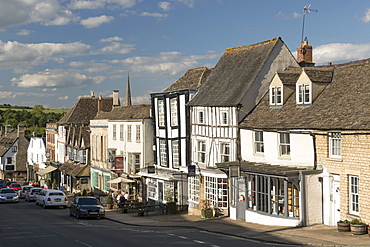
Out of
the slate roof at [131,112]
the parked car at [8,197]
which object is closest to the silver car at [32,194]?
the parked car at [8,197]

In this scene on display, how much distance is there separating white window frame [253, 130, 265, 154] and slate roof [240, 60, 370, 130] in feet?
1.80

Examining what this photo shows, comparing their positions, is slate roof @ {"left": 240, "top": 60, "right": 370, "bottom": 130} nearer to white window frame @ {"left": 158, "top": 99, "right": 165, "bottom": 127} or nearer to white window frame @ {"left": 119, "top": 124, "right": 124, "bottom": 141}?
white window frame @ {"left": 158, "top": 99, "right": 165, "bottom": 127}

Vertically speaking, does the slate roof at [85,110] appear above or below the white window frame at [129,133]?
above

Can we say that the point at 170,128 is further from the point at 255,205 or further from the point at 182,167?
the point at 255,205

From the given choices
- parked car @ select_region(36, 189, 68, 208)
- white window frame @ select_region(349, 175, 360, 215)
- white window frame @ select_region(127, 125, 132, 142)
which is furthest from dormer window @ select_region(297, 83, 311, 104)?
parked car @ select_region(36, 189, 68, 208)

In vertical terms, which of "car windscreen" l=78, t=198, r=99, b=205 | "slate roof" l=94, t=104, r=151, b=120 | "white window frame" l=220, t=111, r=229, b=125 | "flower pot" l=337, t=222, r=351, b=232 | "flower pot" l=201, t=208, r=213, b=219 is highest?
"slate roof" l=94, t=104, r=151, b=120

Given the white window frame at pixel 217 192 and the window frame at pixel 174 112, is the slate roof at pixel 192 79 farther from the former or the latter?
the white window frame at pixel 217 192

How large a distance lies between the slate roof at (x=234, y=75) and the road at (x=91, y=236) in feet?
30.5

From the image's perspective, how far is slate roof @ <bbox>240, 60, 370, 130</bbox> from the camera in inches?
902

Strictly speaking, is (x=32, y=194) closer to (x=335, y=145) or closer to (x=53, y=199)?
(x=53, y=199)

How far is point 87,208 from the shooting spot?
33.3m

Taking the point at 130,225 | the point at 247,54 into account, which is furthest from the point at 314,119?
the point at 130,225

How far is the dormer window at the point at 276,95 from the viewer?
29.2m

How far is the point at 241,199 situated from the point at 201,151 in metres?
6.03
